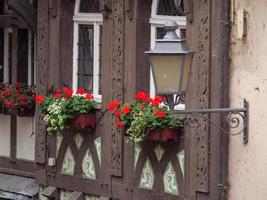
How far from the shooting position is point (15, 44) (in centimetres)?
1422

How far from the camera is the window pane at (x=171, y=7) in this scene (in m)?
11.3

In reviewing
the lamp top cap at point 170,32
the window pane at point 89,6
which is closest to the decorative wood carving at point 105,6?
the window pane at point 89,6

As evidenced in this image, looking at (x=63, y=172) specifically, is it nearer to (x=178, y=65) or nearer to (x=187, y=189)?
(x=187, y=189)

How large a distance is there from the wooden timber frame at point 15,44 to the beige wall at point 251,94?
3.67 m

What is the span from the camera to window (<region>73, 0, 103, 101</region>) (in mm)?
12633

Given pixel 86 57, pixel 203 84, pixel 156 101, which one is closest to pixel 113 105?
A: pixel 156 101

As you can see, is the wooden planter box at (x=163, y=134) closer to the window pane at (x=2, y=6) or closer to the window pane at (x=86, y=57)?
the window pane at (x=86, y=57)

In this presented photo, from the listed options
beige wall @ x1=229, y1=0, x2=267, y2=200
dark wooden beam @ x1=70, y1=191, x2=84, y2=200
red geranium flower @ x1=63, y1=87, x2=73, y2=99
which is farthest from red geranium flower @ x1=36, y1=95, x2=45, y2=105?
beige wall @ x1=229, y1=0, x2=267, y2=200

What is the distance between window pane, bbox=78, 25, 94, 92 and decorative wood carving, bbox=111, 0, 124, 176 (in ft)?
2.80

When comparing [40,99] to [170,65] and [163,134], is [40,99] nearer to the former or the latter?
[163,134]

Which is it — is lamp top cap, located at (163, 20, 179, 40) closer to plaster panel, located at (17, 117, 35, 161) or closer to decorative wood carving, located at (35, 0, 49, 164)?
decorative wood carving, located at (35, 0, 49, 164)

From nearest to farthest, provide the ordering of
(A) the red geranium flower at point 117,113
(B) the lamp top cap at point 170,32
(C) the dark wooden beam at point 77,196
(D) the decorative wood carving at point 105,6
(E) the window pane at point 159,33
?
(B) the lamp top cap at point 170,32 < (A) the red geranium flower at point 117,113 < (E) the window pane at point 159,33 < (D) the decorative wood carving at point 105,6 < (C) the dark wooden beam at point 77,196

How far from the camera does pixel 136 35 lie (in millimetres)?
11641

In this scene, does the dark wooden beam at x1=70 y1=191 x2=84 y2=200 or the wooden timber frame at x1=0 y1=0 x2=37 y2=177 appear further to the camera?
the wooden timber frame at x1=0 y1=0 x2=37 y2=177
